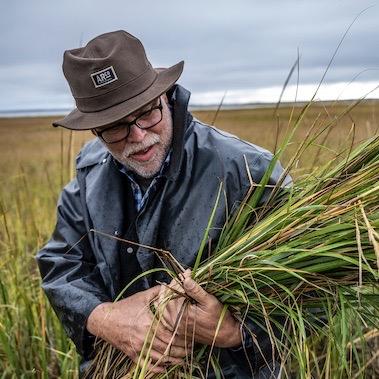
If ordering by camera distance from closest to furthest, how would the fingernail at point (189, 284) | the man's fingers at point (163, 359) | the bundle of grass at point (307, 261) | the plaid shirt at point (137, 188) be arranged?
1. the bundle of grass at point (307, 261)
2. the fingernail at point (189, 284)
3. the man's fingers at point (163, 359)
4. the plaid shirt at point (137, 188)

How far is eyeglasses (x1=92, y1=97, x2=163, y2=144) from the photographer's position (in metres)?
2.33

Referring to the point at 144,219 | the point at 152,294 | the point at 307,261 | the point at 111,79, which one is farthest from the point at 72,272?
the point at 307,261

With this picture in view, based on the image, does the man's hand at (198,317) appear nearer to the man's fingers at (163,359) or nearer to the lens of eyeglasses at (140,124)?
the man's fingers at (163,359)

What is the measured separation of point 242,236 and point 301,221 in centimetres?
23

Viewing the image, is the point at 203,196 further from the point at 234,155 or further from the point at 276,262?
the point at 276,262

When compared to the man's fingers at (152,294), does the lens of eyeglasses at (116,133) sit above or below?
above

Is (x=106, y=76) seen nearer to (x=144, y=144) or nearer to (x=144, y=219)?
(x=144, y=144)

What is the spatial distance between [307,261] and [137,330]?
0.63 m

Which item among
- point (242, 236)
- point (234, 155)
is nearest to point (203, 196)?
point (234, 155)

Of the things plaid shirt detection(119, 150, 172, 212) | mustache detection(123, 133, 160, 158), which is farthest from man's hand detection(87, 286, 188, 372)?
mustache detection(123, 133, 160, 158)

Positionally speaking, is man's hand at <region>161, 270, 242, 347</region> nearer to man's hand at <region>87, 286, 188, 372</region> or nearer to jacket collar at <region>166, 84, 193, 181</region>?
man's hand at <region>87, 286, 188, 372</region>

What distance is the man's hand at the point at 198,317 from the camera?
194cm

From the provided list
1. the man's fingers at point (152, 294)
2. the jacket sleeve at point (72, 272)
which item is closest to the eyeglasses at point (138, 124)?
the jacket sleeve at point (72, 272)

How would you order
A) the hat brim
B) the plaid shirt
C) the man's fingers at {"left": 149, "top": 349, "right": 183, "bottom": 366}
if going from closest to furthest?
the man's fingers at {"left": 149, "top": 349, "right": 183, "bottom": 366}, the hat brim, the plaid shirt
